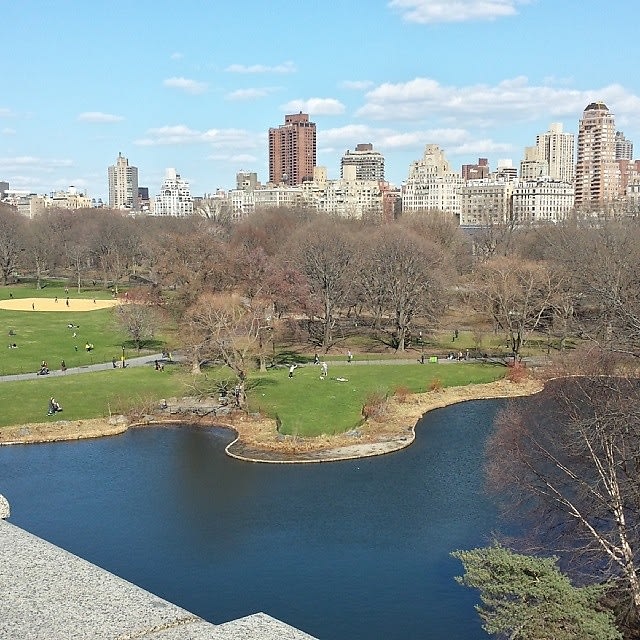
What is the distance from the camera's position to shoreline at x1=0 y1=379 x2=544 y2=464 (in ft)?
113

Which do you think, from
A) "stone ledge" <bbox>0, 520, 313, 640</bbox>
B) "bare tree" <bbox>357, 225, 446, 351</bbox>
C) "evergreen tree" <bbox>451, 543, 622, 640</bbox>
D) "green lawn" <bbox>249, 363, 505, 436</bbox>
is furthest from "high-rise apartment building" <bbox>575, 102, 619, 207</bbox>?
"stone ledge" <bbox>0, 520, 313, 640</bbox>

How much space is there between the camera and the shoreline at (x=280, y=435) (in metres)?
34.4

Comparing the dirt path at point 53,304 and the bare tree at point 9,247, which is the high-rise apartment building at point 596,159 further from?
the dirt path at point 53,304

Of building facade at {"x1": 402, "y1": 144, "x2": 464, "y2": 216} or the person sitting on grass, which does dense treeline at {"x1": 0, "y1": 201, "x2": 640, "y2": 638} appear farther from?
building facade at {"x1": 402, "y1": 144, "x2": 464, "y2": 216}

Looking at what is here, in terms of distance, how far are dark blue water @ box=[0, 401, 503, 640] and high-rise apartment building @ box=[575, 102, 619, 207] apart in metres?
167

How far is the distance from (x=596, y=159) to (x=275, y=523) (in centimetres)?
18212

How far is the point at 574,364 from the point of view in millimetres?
38688

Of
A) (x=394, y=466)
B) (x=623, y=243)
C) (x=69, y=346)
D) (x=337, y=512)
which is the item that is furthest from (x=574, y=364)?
(x=69, y=346)

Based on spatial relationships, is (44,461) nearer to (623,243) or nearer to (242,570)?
(242,570)

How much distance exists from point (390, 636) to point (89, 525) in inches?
454

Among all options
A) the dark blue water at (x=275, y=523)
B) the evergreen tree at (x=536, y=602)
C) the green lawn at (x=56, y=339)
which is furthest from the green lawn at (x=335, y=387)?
the evergreen tree at (x=536, y=602)

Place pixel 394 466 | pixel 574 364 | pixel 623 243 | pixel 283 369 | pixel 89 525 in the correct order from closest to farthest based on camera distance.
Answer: pixel 89 525
pixel 394 466
pixel 574 364
pixel 283 369
pixel 623 243

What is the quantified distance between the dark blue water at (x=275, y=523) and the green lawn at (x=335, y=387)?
369cm

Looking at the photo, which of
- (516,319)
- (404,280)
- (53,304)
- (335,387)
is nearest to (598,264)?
(516,319)
